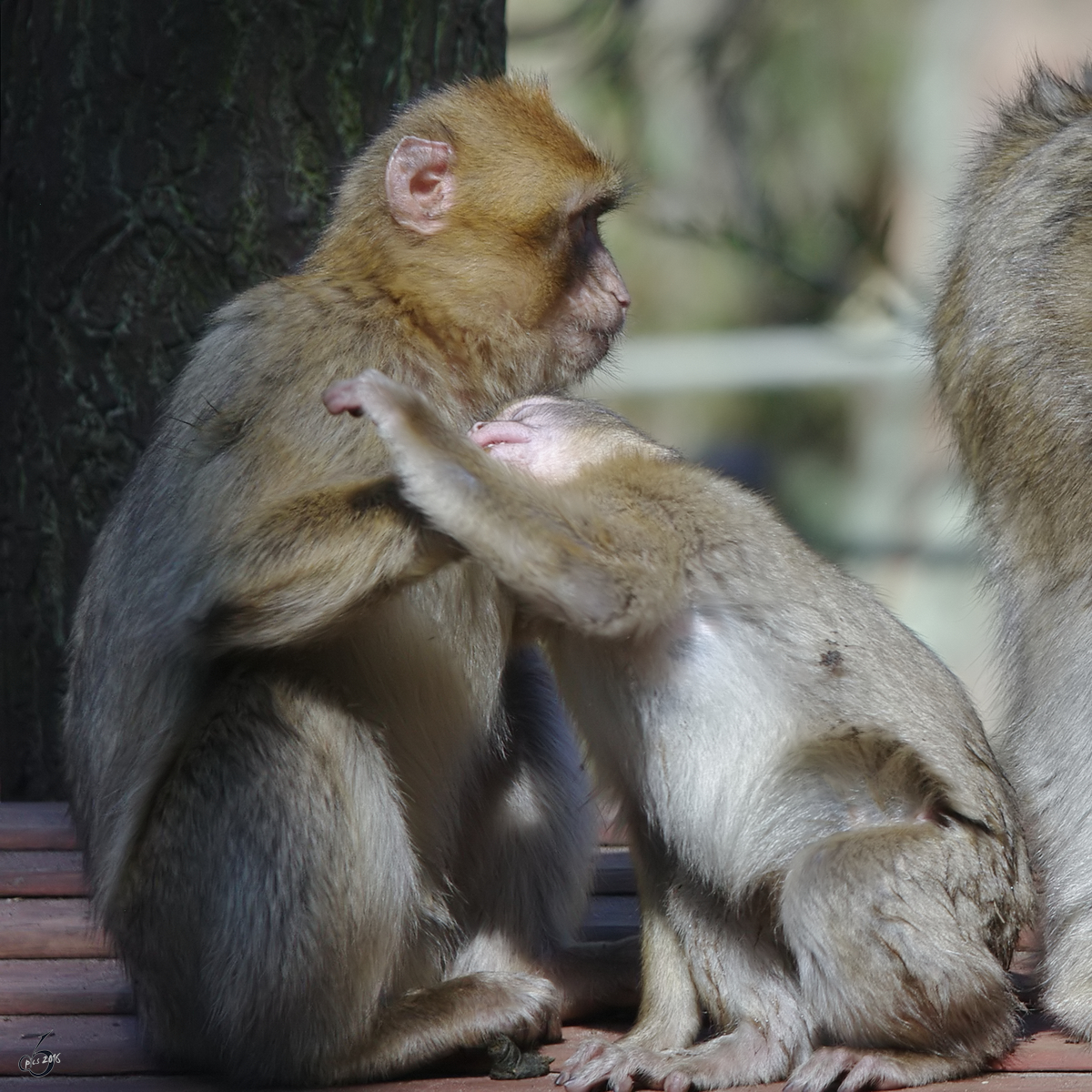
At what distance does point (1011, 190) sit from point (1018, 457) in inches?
23.2

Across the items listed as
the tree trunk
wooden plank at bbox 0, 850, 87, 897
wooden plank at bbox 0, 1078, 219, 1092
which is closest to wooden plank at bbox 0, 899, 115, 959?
wooden plank at bbox 0, 850, 87, 897

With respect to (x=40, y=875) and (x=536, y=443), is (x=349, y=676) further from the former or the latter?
(x=40, y=875)

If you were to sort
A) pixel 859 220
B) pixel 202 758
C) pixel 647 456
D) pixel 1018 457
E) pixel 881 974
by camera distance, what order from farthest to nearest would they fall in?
pixel 859 220, pixel 1018 457, pixel 647 456, pixel 202 758, pixel 881 974

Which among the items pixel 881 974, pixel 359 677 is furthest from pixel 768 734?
pixel 359 677

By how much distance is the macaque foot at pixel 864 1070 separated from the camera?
2.61m

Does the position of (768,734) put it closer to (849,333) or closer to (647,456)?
(647,456)

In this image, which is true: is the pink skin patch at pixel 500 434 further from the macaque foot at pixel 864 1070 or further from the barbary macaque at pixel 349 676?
the macaque foot at pixel 864 1070

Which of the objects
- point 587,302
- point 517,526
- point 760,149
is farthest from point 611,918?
point 760,149

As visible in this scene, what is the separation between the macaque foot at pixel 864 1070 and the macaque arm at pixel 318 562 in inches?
40.0

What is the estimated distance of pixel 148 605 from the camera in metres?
2.97

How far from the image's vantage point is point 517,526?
2621 millimetres

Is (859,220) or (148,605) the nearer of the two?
(148,605)

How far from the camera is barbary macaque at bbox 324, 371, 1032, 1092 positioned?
8.57 ft

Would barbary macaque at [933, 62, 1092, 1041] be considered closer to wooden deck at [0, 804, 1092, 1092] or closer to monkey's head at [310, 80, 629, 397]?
wooden deck at [0, 804, 1092, 1092]
